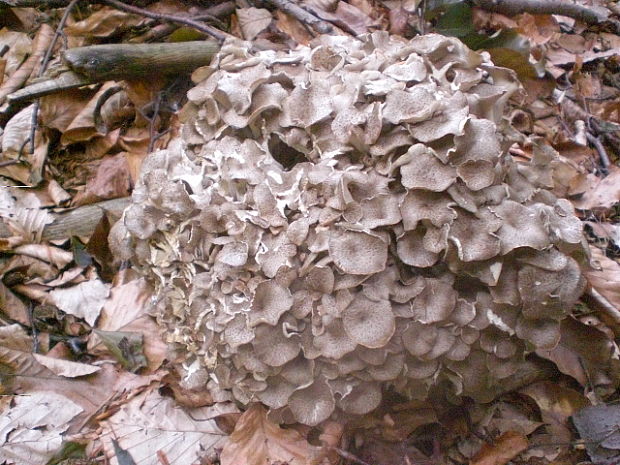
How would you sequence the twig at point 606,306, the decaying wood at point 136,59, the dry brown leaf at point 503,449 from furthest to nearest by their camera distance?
the decaying wood at point 136,59
the twig at point 606,306
the dry brown leaf at point 503,449

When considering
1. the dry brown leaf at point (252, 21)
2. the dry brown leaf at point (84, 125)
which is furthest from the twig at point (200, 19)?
the dry brown leaf at point (84, 125)

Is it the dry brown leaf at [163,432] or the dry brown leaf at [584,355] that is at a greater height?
the dry brown leaf at [584,355]

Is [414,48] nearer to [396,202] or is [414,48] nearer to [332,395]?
[396,202]

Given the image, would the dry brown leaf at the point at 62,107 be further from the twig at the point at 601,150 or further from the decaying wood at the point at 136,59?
the twig at the point at 601,150

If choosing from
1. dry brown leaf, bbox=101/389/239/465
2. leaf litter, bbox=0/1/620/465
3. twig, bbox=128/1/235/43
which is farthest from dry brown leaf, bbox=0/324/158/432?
twig, bbox=128/1/235/43

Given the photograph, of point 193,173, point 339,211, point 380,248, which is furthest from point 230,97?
point 380,248

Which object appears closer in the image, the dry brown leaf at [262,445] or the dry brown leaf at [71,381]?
the dry brown leaf at [262,445]

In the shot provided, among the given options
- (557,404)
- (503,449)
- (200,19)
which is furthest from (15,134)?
(557,404)

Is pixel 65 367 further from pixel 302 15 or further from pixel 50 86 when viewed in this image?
pixel 302 15
